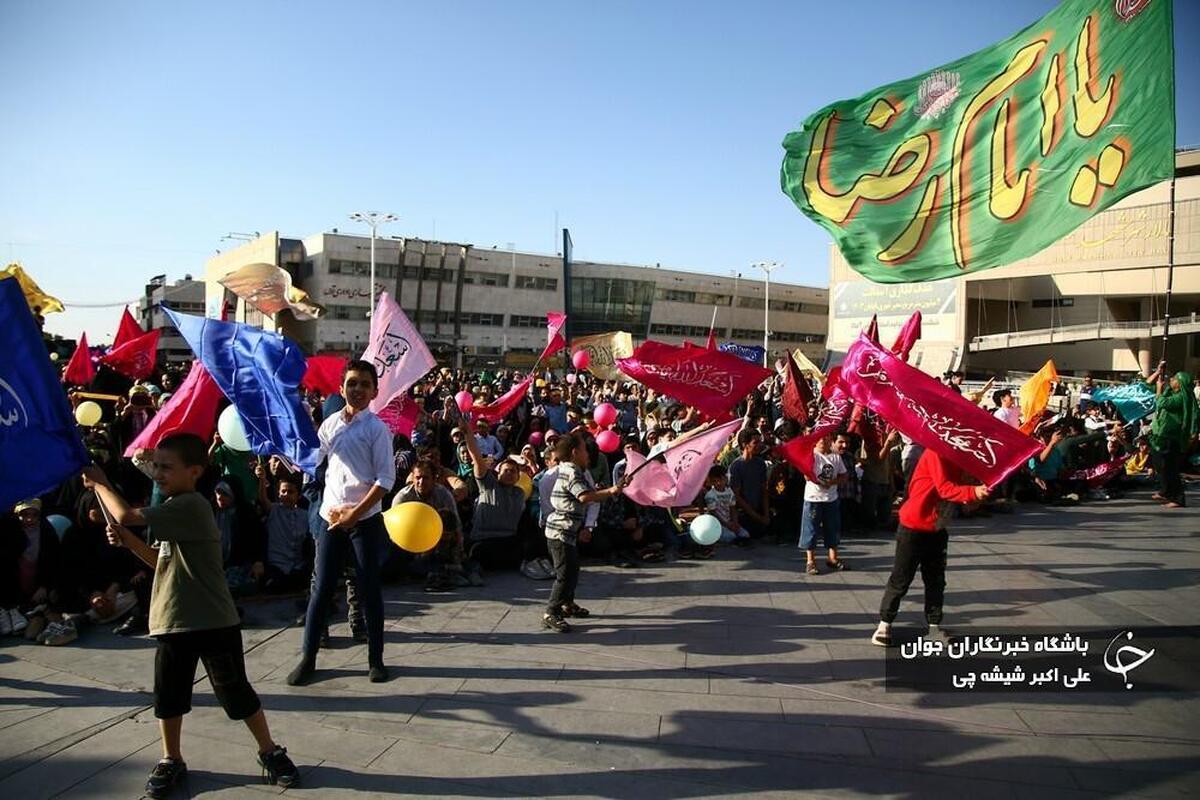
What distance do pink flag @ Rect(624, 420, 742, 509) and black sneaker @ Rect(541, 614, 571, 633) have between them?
1370mm

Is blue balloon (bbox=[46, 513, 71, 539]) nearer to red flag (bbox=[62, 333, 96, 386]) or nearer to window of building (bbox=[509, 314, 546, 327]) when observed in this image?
red flag (bbox=[62, 333, 96, 386])

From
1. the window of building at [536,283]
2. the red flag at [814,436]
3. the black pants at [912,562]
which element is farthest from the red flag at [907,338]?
the window of building at [536,283]

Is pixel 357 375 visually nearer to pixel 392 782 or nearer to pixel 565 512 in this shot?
pixel 565 512

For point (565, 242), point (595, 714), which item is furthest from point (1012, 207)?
point (565, 242)

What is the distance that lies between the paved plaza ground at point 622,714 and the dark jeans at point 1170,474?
6.44 meters

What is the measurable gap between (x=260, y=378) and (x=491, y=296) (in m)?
61.9

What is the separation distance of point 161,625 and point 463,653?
2.45m

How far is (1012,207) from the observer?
5.79m

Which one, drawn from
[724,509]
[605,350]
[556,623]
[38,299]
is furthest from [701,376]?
[38,299]

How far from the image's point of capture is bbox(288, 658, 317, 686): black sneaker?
496 centimetres

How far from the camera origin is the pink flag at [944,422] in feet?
17.0

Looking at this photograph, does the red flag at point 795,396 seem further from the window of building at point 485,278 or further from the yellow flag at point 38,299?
the window of building at point 485,278

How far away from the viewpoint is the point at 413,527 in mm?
5281

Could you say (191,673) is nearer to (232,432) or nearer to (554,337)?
(232,432)
